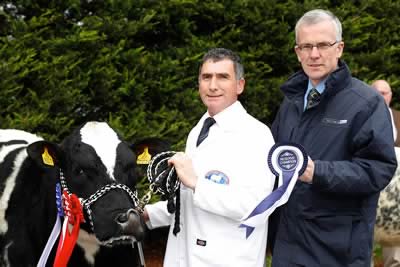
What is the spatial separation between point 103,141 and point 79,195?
320mm

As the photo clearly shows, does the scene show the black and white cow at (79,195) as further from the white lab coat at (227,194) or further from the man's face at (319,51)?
the man's face at (319,51)

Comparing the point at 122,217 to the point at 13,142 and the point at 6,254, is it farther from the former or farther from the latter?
the point at 13,142

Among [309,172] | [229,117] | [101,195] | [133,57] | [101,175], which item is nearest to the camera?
[309,172]

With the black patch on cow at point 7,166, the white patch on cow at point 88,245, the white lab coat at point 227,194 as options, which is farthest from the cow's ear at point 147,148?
the black patch on cow at point 7,166

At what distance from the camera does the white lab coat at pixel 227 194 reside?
A: 3109 millimetres

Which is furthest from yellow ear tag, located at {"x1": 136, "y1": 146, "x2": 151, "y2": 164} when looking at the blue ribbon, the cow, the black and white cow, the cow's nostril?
the cow

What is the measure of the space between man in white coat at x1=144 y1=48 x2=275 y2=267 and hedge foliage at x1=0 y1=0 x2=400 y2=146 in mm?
2936

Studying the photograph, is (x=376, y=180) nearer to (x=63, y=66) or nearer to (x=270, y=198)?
(x=270, y=198)

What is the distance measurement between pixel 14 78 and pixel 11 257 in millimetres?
2226

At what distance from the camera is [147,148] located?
411 cm

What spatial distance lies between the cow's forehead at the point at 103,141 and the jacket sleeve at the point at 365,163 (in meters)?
1.20

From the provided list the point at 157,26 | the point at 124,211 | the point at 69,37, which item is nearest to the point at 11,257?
the point at 124,211

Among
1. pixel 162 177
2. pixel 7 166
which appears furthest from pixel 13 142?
pixel 162 177

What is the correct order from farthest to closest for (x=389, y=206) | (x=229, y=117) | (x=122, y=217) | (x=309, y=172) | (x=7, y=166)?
(x=389, y=206), (x=7, y=166), (x=122, y=217), (x=229, y=117), (x=309, y=172)
